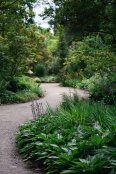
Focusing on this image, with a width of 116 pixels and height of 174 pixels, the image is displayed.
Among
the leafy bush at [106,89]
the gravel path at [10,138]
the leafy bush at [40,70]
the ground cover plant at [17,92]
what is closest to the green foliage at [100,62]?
the leafy bush at [106,89]

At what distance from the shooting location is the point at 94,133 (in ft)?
17.2

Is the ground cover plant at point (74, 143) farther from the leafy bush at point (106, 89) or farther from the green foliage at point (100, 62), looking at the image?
the leafy bush at point (106, 89)

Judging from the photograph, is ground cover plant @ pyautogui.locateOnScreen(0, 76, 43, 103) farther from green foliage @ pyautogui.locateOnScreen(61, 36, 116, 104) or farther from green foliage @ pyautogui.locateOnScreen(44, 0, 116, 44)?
green foliage @ pyautogui.locateOnScreen(44, 0, 116, 44)

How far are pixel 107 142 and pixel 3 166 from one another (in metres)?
1.95

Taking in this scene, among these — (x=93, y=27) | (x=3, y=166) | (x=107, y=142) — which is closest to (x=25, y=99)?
(x=93, y=27)

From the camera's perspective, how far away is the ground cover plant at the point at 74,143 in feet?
14.0

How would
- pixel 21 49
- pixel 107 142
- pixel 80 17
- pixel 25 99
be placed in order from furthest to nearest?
pixel 21 49
pixel 25 99
pixel 80 17
pixel 107 142

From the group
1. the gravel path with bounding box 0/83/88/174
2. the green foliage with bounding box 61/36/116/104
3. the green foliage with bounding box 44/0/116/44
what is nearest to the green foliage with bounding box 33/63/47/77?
the green foliage with bounding box 61/36/116/104

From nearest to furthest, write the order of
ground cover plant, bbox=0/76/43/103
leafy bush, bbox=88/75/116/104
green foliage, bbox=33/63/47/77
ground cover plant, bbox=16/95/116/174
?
ground cover plant, bbox=16/95/116/174, leafy bush, bbox=88/75/116/104, ground cover plant, bbox=0/76/43/103, green foliage, bbox=33/63/47/77

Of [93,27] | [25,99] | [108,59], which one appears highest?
[93,27]

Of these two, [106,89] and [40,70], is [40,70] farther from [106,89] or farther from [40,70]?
[106,89]

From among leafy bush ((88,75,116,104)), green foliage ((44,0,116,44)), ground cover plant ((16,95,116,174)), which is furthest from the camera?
leafy bush ((88,75,116,104))

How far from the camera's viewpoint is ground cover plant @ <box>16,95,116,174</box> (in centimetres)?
426

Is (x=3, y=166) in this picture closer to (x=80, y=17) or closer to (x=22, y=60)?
(x=80, y=17)
